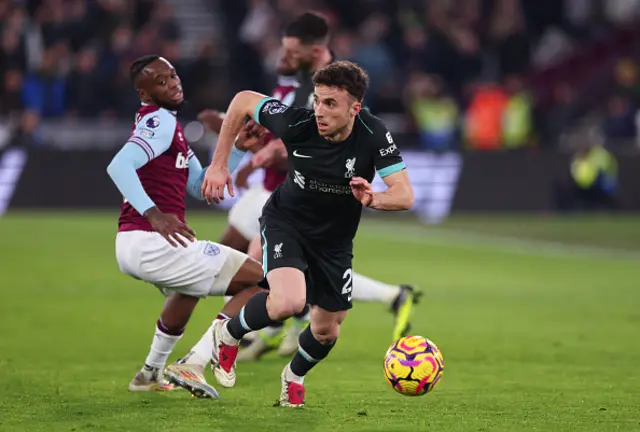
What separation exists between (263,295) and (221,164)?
2.63 ft

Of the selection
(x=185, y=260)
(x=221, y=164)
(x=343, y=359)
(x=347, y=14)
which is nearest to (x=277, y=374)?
(x=343, y=359)

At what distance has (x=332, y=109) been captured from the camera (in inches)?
269

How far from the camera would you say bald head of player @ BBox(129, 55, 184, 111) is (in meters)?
7.59

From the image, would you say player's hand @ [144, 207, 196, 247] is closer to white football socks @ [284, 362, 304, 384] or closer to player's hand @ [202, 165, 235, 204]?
player's hand @ [202, 165, 235, 204]

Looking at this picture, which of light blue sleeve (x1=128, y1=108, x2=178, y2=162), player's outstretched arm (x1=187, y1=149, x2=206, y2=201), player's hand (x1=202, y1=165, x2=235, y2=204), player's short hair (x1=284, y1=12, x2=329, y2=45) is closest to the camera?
player's hand (x1=202, y1=165, x2=235, y2=204)

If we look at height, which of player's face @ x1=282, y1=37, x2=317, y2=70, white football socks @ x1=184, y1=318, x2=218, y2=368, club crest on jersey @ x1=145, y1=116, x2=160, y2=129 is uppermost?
player's face @ x1=282, y1=37, x2=317, y2=70

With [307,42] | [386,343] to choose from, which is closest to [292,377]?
[386,343]

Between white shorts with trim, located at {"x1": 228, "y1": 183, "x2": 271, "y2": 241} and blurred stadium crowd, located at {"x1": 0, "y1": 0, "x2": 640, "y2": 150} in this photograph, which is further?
blurred stadium crowd, located at {"x1": 0, "y1": 0, "x2": 640, "y2": 150}

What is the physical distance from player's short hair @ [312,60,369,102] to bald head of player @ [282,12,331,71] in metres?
2.38

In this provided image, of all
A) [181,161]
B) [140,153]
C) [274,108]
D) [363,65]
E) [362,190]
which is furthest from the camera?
[363,65]

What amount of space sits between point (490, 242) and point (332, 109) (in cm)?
1246

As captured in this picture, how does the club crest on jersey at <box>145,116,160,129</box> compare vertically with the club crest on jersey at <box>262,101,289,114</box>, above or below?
below

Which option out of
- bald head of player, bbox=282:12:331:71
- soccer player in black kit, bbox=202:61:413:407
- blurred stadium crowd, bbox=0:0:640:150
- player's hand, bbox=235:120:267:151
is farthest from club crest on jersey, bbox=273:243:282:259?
blurred stadium crowd, bbox=0:0:640:150

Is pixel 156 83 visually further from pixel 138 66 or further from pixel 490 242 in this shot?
pixel 490 242
